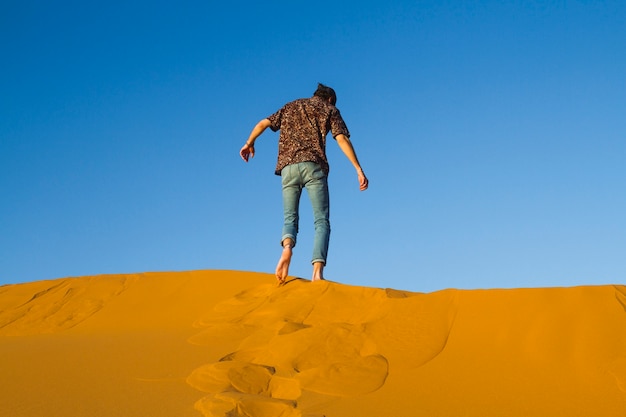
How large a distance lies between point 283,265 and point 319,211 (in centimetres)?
69

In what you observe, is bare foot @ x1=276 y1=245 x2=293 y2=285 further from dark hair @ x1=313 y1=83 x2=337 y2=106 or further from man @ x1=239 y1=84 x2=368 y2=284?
dark hair @ x1=313 y1=83 x2=337 y2=106

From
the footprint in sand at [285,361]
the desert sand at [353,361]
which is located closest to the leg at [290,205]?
the desert sand at [353,361]

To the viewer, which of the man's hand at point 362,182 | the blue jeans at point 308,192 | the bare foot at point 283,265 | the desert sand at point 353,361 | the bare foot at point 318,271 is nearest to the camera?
the desert sand at point 353,361

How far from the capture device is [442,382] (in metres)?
2.93

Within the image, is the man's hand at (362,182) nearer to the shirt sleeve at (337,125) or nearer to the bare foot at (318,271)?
the shirt sleeve at (337,125)

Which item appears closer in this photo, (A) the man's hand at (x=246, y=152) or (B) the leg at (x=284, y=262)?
(B) the leg at (x=284, y=262)

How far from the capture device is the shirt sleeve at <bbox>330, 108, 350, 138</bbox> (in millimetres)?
5832

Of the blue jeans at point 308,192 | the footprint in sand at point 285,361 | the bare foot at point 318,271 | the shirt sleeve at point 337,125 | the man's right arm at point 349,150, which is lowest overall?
the footprint in sand at point 285,361

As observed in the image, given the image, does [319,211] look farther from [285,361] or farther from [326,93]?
[285,361]

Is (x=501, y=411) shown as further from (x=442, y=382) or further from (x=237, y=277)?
(x=237, y=277)

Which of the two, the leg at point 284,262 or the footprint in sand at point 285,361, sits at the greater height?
the leg at point 284,262

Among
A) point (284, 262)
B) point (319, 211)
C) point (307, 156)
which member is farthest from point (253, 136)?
point (284, 262)

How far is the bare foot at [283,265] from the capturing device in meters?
5.20

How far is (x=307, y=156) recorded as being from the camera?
223 inches
